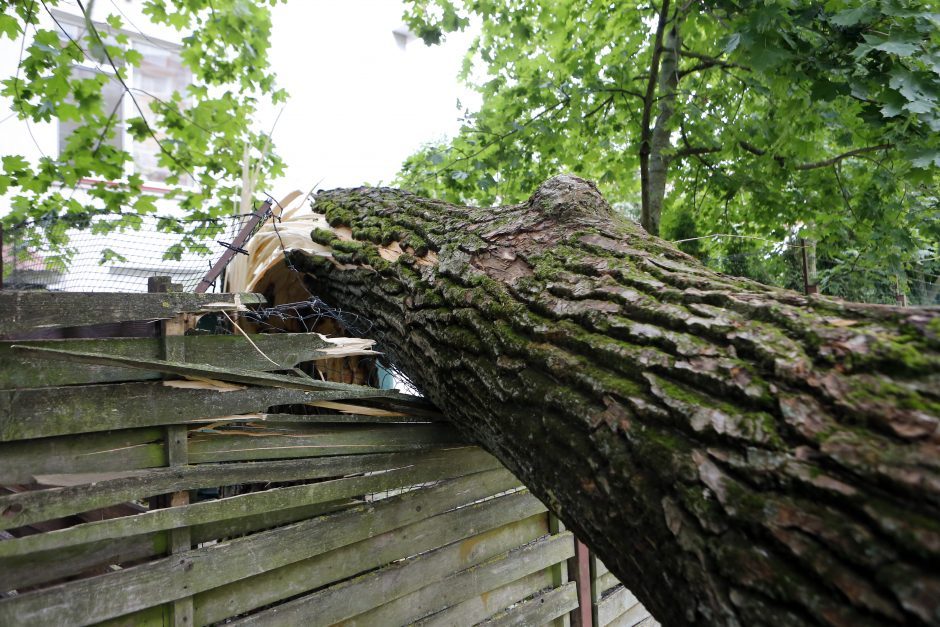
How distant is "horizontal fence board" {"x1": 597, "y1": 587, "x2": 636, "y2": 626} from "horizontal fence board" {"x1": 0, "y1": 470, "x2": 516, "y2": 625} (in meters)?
1.49

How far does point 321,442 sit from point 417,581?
0.84m

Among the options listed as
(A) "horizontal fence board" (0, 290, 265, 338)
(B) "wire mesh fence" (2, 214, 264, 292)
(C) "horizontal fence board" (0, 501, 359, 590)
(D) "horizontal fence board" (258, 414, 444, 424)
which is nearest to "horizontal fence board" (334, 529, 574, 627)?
(C) "horizontal fence board" (0, 501, 359, 590)

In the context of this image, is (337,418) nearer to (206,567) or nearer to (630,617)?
(206,567)

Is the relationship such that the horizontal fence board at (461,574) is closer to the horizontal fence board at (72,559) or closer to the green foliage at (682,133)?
the horizontal fence board at (72,559)

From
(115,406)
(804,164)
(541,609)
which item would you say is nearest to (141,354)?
(115,406)

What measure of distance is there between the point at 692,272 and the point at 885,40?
1809 mm

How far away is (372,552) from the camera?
2.36 metres

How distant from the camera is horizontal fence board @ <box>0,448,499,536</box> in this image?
158cm

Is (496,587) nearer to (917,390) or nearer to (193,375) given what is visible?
(193,375)

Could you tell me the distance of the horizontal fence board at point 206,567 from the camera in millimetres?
1601

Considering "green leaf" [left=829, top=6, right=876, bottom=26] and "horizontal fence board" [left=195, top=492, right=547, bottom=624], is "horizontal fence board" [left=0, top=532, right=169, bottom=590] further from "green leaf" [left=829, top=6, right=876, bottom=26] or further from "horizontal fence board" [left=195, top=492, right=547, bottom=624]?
"green leaf" [left=829, top=6, right=876, bottom=26]

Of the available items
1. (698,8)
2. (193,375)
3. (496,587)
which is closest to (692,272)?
(193,375)

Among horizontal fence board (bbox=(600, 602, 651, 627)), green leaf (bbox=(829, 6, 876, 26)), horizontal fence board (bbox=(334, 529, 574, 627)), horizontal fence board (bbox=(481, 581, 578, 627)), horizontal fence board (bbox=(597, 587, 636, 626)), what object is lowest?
horizontal fence board (bbox=(600, 602, 651, 627))

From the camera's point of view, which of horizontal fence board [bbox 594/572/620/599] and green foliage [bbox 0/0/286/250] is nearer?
horizontal fence board [bbox 594/572/620/599]
